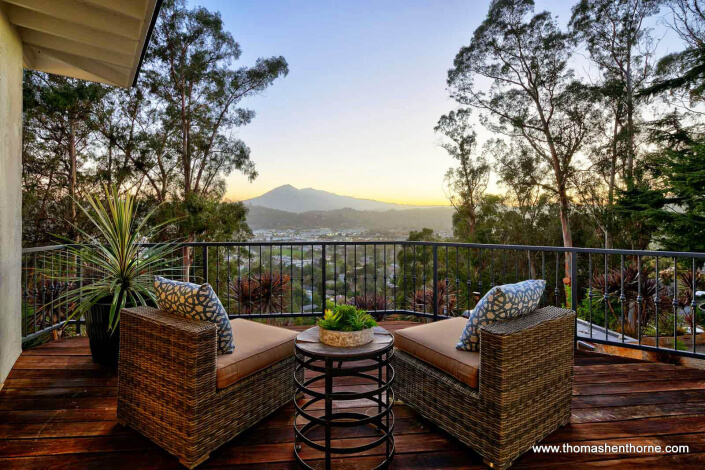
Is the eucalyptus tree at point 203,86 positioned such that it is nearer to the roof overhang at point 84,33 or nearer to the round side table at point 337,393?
the roof overhang at point 84,33

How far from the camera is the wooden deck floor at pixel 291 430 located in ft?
5.67

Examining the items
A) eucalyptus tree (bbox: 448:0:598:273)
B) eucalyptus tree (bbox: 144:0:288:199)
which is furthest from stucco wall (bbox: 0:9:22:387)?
eucalyptus tree (bbox: 448:0:598:273)

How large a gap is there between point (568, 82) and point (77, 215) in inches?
621

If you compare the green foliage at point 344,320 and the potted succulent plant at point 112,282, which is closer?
the green foliage at point 344,320

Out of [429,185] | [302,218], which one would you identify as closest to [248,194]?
[302,218]

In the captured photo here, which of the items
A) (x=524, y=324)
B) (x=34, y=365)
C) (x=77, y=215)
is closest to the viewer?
(x=524, y=324)

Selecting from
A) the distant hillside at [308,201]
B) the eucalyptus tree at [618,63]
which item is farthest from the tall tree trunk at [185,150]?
the eucalyptus tree at [618,63]

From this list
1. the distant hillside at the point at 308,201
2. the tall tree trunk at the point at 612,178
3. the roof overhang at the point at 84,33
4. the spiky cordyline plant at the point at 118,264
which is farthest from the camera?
the tall tree trunk at the point at 612,178

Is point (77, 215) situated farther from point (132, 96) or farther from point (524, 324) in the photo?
point (524, 324)

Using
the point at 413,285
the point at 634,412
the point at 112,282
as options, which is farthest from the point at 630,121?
the point at 112,282

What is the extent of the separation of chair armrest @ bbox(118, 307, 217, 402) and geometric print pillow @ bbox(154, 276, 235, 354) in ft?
0.13

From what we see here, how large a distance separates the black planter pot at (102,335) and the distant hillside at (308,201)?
7797mm

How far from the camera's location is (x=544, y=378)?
184 centimetres

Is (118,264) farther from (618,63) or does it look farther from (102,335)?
(618,63)
